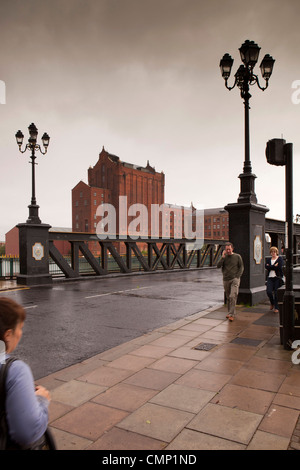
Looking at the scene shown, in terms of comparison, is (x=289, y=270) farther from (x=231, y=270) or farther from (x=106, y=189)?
(x=106, y=189)

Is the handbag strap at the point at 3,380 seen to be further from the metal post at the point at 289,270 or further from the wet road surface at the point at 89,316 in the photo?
the metal post at the point at 289,270

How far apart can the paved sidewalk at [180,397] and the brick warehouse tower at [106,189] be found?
7949 cm

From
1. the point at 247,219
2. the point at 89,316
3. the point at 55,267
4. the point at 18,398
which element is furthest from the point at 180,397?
the point at 55,267

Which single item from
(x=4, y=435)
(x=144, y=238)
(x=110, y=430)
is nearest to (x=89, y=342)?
(x=110, y=430)

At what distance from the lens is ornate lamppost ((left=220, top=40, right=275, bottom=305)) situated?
9586 mm

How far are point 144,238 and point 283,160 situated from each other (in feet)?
52.4

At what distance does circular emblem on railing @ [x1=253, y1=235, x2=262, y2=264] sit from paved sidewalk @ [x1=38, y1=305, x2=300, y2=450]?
13.4 ft

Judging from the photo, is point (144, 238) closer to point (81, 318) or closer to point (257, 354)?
point (81, 318)

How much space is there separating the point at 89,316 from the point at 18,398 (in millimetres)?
6945

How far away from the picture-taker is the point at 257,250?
10.1 meters

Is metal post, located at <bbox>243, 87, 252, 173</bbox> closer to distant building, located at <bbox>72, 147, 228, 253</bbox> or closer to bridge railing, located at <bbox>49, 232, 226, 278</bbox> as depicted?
bridge railing, located at <bbox>49, 232, 226, 278</bbox>

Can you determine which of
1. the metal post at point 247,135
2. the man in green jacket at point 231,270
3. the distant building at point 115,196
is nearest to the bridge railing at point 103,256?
the metal post at point 247,135

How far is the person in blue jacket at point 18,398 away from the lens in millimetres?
1583

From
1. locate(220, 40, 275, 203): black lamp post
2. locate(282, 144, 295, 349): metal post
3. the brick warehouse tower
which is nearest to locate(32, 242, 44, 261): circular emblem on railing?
locate(220, 40, 275, 203): black lamp post
